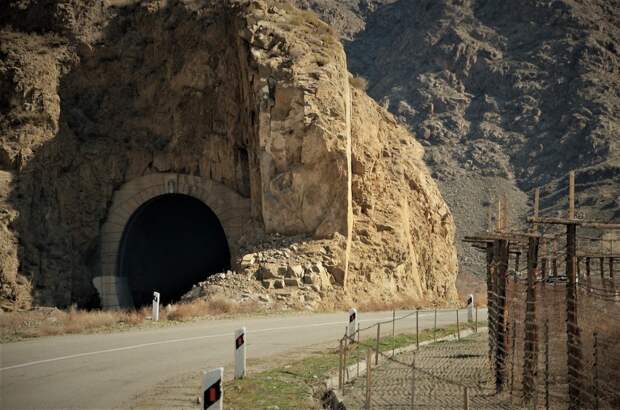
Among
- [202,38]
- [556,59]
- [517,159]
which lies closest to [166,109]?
[202,38]

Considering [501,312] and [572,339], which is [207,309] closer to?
[501,312]

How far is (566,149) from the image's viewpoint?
7544 cm

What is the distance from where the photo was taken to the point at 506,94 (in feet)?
281

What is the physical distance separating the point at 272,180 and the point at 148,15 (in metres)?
9.31

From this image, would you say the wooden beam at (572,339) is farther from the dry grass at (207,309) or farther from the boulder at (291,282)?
the boulder at (291,282)

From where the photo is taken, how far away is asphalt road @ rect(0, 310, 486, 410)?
10.4 meters

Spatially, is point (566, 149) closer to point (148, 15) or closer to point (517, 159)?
point (517, 159)

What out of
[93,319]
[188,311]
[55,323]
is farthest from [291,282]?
[55,323]

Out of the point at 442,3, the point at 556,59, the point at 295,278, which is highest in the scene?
the point at 442,3

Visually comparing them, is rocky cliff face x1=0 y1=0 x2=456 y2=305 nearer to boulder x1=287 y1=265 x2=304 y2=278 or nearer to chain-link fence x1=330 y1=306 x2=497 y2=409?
boulder x1=287 y1=265 x2=304 y2=278

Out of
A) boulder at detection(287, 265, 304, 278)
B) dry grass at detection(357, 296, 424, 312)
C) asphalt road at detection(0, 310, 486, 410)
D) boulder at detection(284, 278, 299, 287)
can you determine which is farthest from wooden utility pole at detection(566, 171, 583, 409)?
boulder at detection(287, 265, 304, 278)

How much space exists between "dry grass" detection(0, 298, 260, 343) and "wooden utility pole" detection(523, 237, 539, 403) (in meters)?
9.94

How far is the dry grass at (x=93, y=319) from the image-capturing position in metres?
17.2

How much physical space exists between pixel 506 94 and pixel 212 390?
81.7 meters
